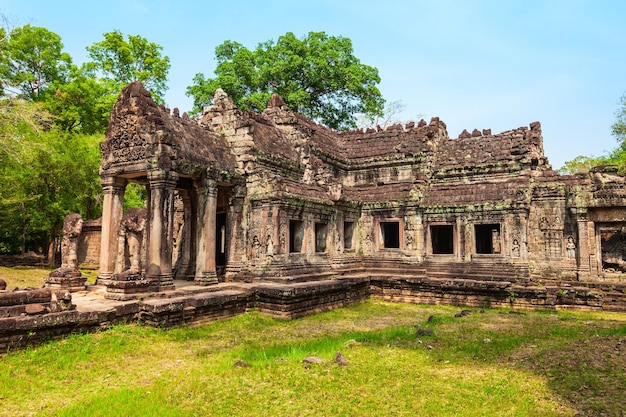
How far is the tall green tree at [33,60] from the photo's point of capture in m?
29.4

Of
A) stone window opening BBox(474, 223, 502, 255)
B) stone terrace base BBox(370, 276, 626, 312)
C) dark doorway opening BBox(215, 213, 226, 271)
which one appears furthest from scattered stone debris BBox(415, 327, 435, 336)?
stone window opening BBox(474, 223, 502, 255)

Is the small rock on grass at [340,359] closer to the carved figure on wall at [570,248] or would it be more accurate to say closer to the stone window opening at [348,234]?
the stone window opening at [348,234]

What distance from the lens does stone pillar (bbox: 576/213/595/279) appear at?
609 inches

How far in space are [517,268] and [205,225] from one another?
1124cm

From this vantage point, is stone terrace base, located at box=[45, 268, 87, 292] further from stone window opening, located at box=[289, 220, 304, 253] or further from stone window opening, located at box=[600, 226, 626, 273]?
stone window opening, located at box=[600, 226, 626, 273]

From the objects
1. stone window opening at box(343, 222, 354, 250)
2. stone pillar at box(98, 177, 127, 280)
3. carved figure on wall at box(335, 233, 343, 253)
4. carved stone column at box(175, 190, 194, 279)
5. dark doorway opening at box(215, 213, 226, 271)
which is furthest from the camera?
stone window opening at box(343, 222, 354, 250)

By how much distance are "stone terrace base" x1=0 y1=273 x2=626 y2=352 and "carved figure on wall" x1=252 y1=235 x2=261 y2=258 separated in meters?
0.97

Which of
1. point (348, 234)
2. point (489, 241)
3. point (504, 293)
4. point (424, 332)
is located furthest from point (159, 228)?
point (489, 241)

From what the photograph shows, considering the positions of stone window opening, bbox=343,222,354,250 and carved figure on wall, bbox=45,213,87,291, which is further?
stone window opening, bbox=343,222,354,250

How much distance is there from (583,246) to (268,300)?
11.4 metres

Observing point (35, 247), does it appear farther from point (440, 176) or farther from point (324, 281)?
point (440, 176)

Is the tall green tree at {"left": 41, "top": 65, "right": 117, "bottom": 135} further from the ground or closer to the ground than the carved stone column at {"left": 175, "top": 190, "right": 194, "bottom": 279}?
further from the ground

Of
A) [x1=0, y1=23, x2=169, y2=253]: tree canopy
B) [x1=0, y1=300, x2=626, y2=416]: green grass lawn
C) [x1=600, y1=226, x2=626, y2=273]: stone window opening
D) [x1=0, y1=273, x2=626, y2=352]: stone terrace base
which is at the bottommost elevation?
[x1=0, y1=300, x2=626, y2=416]: green grass lawn

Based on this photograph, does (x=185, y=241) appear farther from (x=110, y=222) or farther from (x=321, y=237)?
(x=321, y=237)
